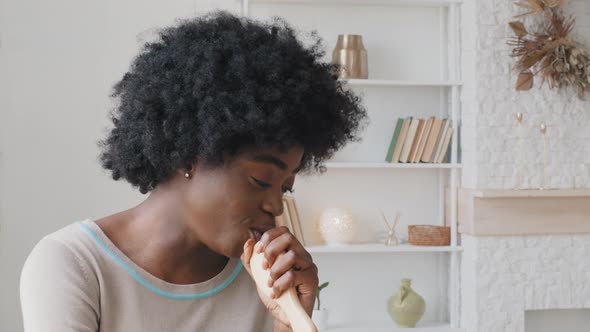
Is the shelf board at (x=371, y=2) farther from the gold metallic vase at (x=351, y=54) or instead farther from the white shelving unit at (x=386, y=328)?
the white shelving unit at (x=386, y=328)

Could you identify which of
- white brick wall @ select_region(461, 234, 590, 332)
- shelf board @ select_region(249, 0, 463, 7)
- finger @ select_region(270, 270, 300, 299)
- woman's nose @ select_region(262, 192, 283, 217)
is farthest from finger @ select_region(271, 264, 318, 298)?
shelf board @ select_region(249, 0, 463, 7)

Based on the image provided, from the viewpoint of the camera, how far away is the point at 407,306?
393 centimetres

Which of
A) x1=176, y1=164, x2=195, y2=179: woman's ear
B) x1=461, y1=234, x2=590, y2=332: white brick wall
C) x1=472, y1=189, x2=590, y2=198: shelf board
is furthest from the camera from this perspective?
x1=461, y1=234, x2=590, y2=332: white brick wall

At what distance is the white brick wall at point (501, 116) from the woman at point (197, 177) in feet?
8.66

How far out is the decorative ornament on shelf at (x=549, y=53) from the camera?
3.87 meters

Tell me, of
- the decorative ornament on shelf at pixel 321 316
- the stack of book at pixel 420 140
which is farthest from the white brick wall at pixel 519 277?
the decorative ornament on shelf at pixel 321 316

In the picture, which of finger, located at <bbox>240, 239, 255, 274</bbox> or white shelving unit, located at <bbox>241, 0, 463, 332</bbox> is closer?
finger, located at <bbox>240, 239, 255, 274</bbox>

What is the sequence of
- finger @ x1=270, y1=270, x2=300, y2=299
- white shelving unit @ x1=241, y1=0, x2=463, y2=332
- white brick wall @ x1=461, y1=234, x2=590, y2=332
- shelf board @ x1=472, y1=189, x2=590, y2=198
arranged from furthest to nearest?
white shelving unit @ x1=241, y1=0, x2=463, y2=332
white brick wall @ x1=461, y1=234, x2=590, y2=332
shelf board @ x1=472, y1=189, x2=590, y2=198
finger @ x1=270, y1=270, x2=300, y2=299

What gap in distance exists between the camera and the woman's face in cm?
118

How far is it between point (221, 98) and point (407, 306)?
2951 millimetres

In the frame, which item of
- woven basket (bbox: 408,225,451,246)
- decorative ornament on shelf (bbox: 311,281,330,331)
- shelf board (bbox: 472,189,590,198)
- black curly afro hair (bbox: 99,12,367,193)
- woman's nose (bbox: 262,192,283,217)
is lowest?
decorative ornament on shelf (bbox: 311,281,330,331)

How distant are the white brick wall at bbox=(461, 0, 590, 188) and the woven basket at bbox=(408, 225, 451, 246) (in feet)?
0.95

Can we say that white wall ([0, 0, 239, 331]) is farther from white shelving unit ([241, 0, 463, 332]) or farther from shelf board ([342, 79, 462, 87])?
shelf board ([342, 79, 462, 87])

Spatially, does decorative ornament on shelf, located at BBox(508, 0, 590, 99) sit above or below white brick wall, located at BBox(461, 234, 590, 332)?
above
